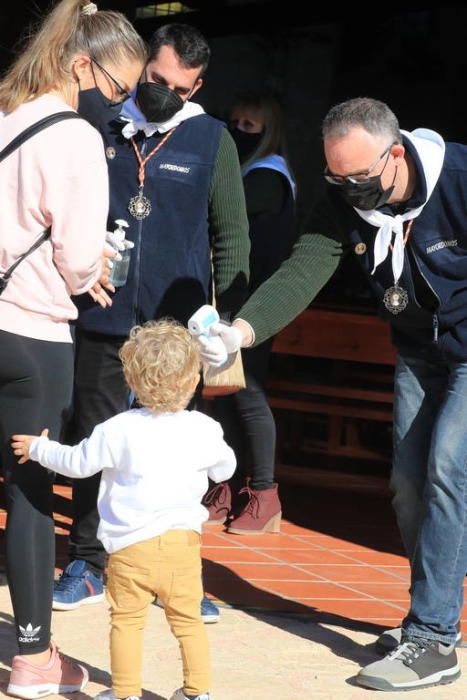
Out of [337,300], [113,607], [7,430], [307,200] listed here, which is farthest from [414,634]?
[307,200]

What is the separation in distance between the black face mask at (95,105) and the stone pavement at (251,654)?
168 centimetres

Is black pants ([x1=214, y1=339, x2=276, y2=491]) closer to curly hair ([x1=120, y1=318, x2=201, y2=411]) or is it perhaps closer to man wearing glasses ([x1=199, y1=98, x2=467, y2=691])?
man wearing glasses ([x1=199, y1=98, x2=467, y2=691])

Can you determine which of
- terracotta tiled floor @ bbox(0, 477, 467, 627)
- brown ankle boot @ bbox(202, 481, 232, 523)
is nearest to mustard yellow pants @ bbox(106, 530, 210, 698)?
terracotta tiled floor @ bbox(0, 477, 467, 627)

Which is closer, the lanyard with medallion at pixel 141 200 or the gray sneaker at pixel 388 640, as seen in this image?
the gray sneaker at pixel 388 640

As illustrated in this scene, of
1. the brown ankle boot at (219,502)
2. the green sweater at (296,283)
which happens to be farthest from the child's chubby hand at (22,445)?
the brown ankle boot at (219,502)

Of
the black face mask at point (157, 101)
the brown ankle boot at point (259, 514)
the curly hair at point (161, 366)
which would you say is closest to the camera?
the curly hair at point (161, 366)

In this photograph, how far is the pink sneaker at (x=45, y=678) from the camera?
11.6 ft

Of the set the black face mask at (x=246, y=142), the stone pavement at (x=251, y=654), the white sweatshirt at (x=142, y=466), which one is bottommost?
the stone pavement at (x=251, y=654)

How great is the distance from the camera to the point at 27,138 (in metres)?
3.40

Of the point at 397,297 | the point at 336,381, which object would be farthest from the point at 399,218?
the point at 336,381

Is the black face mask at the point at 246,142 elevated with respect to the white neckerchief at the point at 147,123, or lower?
elevated

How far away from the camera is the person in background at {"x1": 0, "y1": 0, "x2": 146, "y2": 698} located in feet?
11.2

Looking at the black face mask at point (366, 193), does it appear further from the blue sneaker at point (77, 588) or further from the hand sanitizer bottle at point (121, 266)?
the blue sneaker at point (77, 588)

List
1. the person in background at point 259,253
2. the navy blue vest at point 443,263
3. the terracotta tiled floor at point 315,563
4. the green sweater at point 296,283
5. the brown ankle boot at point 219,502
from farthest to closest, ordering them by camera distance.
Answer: the brown ankle boot at point 219,502 < the person in background at point 259,253 < the terracotta tiled floor at point 315,563 < the green sweater at point 296,283 < the navy blue vest at point 443,263
